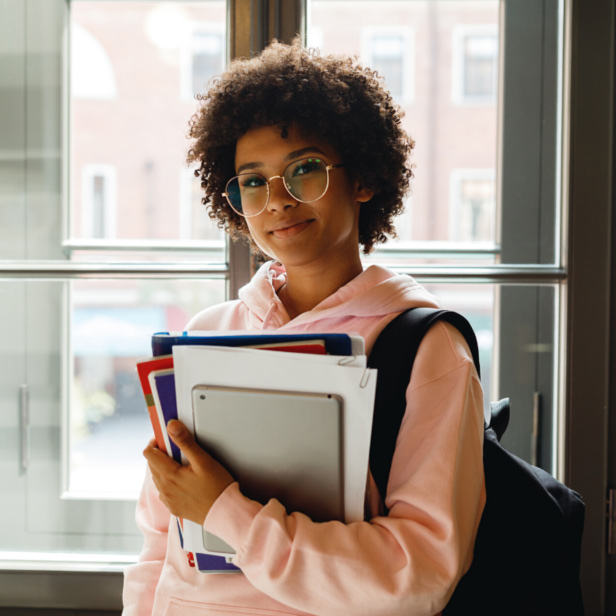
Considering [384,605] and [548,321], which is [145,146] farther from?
[384,605]

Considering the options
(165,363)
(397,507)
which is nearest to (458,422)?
(397,507)

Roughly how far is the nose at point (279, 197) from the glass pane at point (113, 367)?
628mm

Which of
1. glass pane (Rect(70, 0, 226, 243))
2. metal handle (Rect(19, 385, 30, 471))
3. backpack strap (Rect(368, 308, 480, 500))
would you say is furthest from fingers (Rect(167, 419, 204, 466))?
metal handle (Rect(19, 385, 30, 471))

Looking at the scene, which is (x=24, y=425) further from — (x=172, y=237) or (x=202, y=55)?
(x=202, y=55)

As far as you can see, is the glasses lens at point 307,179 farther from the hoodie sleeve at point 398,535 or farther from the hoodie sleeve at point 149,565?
the hoodie sleeve at point 149,565

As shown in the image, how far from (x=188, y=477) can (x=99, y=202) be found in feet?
3.27

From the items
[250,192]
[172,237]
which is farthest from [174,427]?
[172,237]

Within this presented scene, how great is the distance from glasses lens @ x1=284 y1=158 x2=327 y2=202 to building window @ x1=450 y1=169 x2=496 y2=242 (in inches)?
27.1

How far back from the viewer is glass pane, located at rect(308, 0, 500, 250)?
1.51 m

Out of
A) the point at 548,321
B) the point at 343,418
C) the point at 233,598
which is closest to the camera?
the point at 343,418

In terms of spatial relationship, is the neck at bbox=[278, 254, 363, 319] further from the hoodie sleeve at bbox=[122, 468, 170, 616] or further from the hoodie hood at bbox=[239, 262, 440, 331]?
the hoodie sleeve at bbox=[122, 468, 170, 616]

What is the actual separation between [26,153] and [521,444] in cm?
150

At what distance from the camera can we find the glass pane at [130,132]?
1.55 meters

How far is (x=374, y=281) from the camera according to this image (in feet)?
3.25
